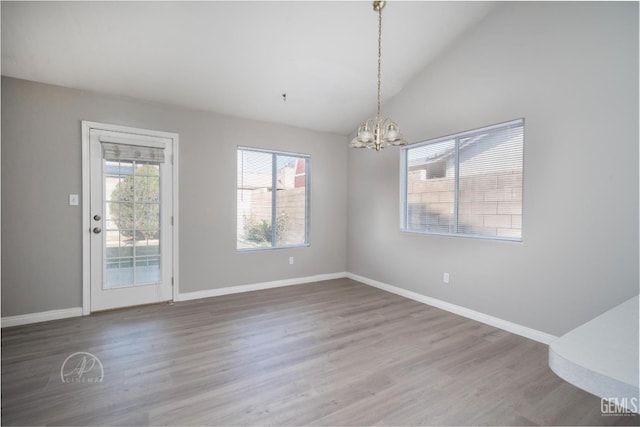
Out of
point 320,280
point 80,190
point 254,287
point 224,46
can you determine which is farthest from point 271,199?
point 80,190

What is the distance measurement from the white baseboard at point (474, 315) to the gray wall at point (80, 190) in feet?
4.45

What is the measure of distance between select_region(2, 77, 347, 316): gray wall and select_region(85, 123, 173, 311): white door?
0.15 m

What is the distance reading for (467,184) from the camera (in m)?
3.60

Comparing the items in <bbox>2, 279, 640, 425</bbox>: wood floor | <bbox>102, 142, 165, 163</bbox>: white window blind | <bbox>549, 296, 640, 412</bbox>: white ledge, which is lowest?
<bbox>2, 279, 640, 425</bbox>: wood floor

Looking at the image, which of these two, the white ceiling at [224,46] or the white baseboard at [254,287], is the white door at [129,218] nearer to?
the white baseboard at [254,287]

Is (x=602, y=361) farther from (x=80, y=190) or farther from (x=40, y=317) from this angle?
(x=40, y=317)

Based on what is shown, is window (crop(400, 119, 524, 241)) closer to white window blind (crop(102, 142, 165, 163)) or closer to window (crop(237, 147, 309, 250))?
window (crop(237, 147, 309, 250))

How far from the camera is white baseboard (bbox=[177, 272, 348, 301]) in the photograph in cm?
410

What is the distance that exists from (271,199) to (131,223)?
1.89 metres

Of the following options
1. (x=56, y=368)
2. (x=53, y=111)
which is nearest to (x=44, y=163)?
(x=53, y=111)

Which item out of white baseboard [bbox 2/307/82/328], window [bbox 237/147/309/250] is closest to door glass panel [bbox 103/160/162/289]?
white baseboard [bbox 2/307/82/328]

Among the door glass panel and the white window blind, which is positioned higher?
the white window blind

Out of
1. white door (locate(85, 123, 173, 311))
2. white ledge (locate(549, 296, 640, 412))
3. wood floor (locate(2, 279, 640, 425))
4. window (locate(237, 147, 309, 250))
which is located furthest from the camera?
window (locate(237, 147, 309, 250))

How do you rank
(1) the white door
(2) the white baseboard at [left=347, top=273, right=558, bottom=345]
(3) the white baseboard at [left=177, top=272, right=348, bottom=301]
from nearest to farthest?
(2) the white baseboard at [left=347, top=273, right=558, bottom=345] < (1) the white door < (3) the white baseboard at [left=177, top=272, right=348, bottom=301]
